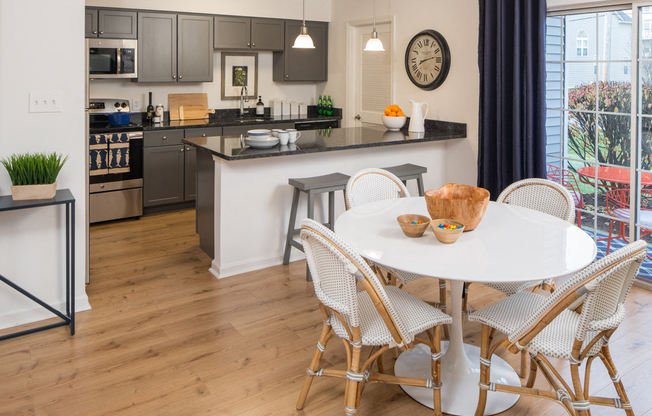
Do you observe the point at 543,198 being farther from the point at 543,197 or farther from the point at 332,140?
the point at 332,140

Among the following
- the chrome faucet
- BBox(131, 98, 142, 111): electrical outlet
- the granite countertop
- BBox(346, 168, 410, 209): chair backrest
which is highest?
the chrome faucet

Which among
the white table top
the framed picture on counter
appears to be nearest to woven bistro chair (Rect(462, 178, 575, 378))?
the white table top

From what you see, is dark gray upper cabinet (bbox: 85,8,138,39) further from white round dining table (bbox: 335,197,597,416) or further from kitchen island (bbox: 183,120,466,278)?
white round dining table (bbox: 335,197,597,416)

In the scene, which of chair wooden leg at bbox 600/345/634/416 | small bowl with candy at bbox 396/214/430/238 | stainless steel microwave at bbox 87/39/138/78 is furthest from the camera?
stainless steel microwave at bbox 87/39/138/78

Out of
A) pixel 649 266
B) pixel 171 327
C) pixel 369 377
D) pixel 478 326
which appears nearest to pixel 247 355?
pixel 171 327

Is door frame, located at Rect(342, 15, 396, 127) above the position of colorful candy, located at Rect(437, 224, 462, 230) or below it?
above

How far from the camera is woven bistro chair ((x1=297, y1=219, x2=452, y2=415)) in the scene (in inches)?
73.8

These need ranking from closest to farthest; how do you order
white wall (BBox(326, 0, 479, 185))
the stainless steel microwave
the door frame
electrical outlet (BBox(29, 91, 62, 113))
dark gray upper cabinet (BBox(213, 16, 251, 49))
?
electrical outlet (BBox(29, 91, 62, 113)) → white wall (BBox(326, 0, 479, 185)) → the stainless steel microwave → dark gray upper cabinet (BBox(213, 16, 251, 49)) → the door frame

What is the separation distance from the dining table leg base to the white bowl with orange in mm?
2593

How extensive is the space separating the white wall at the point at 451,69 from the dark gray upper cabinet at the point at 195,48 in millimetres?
1702

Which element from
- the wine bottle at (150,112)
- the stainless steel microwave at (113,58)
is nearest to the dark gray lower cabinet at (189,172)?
the wine bottle at (150,112)

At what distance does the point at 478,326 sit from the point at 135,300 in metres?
2.07

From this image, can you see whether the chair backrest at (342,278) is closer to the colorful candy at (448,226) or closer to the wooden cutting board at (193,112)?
the colorful candy at (448,226)

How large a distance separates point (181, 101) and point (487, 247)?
434 centimetres
